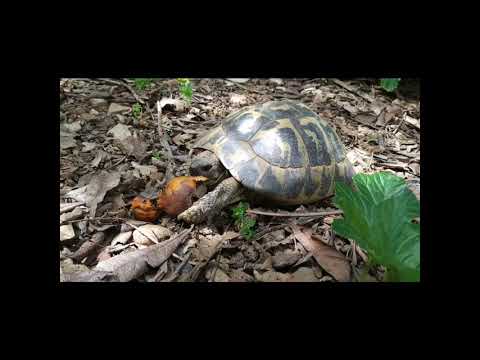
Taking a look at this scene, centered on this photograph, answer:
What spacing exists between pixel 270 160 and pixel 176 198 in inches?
36.6

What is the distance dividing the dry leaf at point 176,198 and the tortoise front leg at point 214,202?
2.8 inches

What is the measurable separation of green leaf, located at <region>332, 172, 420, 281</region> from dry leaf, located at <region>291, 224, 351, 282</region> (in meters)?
0.22

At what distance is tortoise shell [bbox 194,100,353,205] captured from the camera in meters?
3.13

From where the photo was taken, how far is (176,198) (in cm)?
291

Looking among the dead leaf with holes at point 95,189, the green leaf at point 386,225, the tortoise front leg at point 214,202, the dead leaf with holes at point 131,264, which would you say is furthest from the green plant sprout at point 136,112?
the green leaf at point 386,225

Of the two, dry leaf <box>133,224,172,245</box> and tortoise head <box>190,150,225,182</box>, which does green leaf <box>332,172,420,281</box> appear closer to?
tortoise head <box>190,150,225,182</box>

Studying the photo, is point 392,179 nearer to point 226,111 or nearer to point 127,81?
point 226,111

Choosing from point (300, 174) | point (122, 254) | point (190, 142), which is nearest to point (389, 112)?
point (300, 174)

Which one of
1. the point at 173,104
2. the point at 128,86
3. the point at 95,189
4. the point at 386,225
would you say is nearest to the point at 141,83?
the point at 128,86

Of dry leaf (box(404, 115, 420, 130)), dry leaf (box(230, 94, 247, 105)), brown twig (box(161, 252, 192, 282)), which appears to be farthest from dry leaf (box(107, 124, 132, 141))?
dry leaf (box(404, 115, 420, 130))

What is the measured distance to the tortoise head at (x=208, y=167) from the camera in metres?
3.27

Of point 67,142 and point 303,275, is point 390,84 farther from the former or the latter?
point 67,142

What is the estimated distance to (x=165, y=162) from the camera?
3688 millimetres

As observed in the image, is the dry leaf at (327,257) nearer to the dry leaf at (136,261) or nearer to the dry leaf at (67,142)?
the dry leaf at (136,261)
